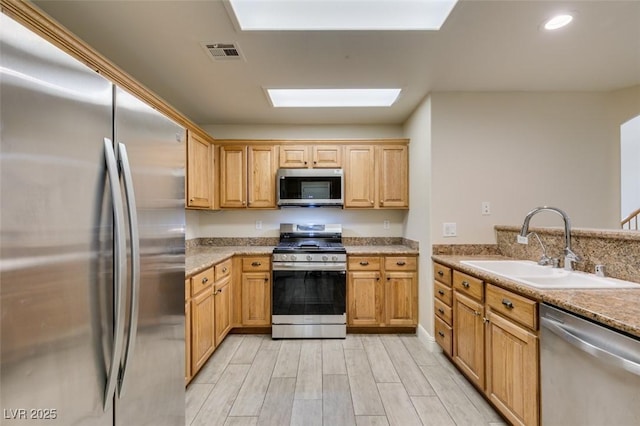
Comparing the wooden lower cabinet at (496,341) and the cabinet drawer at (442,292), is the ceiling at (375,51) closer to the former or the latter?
the wooden lower cabinet at (496,341)

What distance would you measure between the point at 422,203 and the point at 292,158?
1595 mm

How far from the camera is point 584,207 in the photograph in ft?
8.95

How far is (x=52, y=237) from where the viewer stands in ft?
2.34

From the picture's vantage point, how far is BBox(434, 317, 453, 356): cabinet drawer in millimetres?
2398

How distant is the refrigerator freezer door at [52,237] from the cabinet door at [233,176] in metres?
2.57

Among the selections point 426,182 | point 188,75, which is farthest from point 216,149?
point 426,182

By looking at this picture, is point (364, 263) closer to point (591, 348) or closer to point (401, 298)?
point (401, 298)

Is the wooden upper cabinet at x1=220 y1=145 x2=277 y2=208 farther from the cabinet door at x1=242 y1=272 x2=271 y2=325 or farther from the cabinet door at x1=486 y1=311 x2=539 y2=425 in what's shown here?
the cabinet door at x1=486 y1=311 x2=539 y2=425

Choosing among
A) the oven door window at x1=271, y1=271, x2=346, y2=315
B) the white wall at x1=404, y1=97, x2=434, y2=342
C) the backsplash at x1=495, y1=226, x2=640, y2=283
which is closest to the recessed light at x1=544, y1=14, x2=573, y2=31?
the white wall at x1=404, y1=97, x2=434, y2=342

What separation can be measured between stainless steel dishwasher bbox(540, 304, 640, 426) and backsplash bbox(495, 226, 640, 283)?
651mm

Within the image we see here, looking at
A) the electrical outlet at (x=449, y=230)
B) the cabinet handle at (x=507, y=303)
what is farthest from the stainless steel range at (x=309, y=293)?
the cabinet handle at (x=507, y=303)

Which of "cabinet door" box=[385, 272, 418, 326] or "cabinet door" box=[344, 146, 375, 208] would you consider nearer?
"cabinet door" box=[385, 272, 418, 326]

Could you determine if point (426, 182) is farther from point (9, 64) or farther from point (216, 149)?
point (9, 64)

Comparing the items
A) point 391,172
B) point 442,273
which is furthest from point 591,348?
point 391,172
